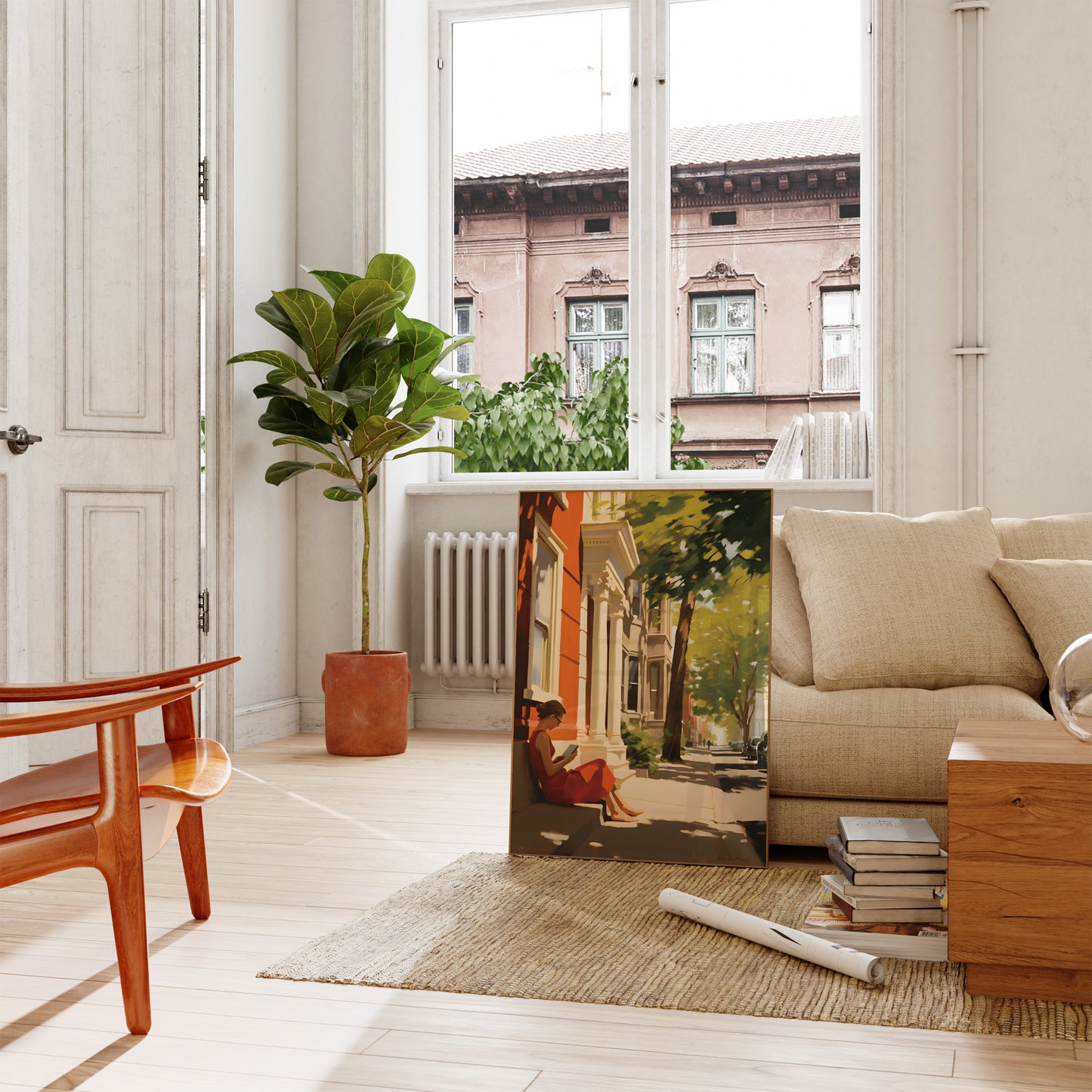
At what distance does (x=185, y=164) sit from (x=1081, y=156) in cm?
313

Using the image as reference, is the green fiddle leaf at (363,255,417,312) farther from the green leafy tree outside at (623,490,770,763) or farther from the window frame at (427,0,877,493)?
the green leafy tree outside at (623,490,770,763)

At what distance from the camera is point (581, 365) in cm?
512

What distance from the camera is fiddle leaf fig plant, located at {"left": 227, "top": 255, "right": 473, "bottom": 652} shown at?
4.14 metres

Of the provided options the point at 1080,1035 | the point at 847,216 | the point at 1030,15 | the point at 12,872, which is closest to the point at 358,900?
the point at 12,872

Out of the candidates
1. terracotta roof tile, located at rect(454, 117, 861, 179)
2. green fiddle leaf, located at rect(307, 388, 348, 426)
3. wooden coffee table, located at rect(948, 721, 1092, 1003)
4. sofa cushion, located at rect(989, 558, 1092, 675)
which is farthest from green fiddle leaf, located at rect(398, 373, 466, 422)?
wooden coffee table, located at rect(948, 721, 1092, 1003)

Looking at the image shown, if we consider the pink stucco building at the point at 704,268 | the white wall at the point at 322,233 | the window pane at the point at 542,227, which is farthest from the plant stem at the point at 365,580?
the pink stucco building at the point at 704,268

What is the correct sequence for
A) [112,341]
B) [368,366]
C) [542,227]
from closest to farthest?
[112,341] → [368,366] → [542,227]

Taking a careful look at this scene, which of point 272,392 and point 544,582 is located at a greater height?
point 272,392

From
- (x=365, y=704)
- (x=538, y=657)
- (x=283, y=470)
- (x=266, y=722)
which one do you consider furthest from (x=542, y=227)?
(x=538, y=657)

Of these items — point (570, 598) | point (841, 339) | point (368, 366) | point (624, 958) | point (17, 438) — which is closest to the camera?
point (624, 958)

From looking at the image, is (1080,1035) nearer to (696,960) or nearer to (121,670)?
(696,960)

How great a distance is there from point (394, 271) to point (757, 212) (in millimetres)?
1604

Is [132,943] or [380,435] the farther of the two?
[380,435]

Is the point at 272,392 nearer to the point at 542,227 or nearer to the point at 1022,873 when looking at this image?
the point at 542,227
